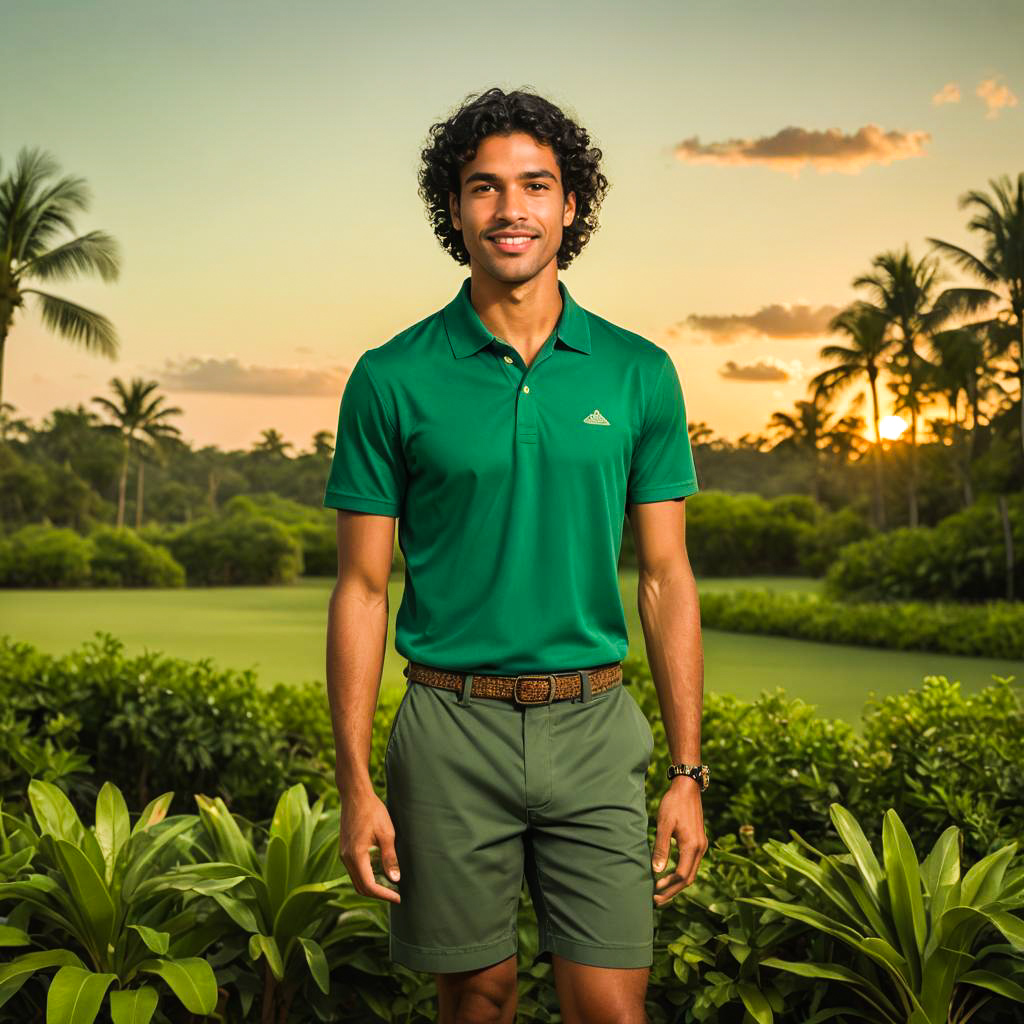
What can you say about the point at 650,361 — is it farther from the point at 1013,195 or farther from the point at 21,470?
the point at 21,470

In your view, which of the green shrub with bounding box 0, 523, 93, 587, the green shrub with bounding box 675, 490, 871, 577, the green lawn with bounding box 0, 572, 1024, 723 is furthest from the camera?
the green shrub with bounding box 675, 490, 871, 577

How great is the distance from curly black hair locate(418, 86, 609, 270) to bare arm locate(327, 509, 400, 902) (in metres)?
0.73

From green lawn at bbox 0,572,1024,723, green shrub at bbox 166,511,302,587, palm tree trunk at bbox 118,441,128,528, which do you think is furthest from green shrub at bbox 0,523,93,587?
palm tree trunk at bbox 118,441,128,528

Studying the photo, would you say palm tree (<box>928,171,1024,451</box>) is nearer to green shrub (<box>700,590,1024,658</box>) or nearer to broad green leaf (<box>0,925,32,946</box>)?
green shrub (<box>700,590,1024,658</box>)

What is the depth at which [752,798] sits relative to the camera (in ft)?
12.2

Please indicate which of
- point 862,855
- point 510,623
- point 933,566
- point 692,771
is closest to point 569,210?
point 510,623

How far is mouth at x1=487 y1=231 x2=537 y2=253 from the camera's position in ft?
6.86

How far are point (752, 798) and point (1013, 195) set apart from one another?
82.5 ft

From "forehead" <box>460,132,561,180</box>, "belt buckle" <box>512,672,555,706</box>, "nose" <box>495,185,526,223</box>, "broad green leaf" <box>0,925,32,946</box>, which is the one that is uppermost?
"forehead" <box>460,132,561,180</box>

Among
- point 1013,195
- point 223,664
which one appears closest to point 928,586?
point 1013,195

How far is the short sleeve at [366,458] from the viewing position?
2084 millimetres

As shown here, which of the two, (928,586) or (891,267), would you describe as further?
(891,267)

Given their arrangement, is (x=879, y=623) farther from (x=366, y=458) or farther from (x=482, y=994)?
(x=366, y=458)

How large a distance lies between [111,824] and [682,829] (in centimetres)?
171
